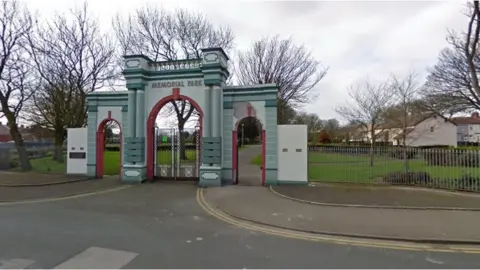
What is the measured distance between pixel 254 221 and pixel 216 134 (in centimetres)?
603

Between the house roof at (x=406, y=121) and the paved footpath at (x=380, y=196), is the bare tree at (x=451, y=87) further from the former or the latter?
the paved footpath at (x=380, y=196)

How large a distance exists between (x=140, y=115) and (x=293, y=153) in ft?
23.3

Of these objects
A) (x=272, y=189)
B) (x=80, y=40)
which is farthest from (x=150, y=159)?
(x=80, y=40)

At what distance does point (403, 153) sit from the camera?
1270 centimetres

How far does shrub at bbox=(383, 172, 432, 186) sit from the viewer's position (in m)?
11.9

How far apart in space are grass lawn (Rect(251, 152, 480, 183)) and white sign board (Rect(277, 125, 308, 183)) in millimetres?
1974

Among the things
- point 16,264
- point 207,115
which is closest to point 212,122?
point 207,115

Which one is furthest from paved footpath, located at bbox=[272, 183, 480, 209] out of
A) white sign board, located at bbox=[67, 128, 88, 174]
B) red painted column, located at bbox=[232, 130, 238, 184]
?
white sign board, located at bbox=[67, 128, 88, 174]

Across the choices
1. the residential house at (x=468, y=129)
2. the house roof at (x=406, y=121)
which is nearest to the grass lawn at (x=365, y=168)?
the house roof at (x=406, y=121)

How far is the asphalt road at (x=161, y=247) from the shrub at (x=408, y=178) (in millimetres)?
7652

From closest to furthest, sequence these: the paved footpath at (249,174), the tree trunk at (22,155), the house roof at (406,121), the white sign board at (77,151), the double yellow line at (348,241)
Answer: the double yellow line at (348,241)
the paved footpath at (249,174)
the white sign board at (77,151)
the tree trunk at (22,155)
the house roof at (406,121)

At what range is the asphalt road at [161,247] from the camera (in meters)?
4.70

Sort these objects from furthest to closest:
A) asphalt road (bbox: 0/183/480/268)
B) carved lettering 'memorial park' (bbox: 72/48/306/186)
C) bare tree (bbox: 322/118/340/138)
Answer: bare tree (bbox: 322/118/340/138)
carved lettering 'memorial park' (bbox: 72/48/306/186)
asphalt road (bbox: 0/183/480/268)

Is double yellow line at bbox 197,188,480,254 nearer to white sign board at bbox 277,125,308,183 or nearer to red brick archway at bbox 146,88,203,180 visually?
white sign board at bbox 277,125,308,183
